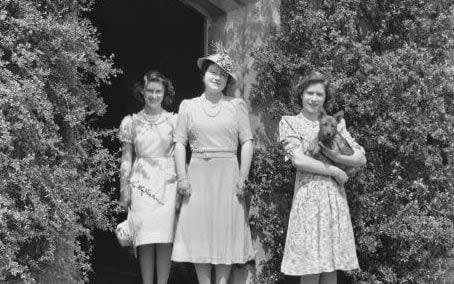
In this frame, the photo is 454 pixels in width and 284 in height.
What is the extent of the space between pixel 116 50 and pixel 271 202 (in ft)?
10.8

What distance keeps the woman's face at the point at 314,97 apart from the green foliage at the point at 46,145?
4.65 feet

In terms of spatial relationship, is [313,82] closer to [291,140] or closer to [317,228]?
[291,140]

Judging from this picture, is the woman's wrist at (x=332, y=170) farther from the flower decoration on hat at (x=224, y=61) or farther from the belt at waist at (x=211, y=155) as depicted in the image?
the flower decoration on hat at (x=224, y=61)

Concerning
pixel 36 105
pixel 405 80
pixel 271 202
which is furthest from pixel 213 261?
pixel 405 80

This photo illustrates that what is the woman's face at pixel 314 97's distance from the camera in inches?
181

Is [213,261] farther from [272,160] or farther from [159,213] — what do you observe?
[272,160]

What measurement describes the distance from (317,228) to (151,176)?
1.29 metres

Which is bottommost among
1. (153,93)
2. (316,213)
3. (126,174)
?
(316,213)

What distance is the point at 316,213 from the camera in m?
4.40

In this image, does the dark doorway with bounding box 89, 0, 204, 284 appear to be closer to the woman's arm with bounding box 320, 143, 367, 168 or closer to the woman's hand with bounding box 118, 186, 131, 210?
the woman's hand with bounding box 118, 186, 131, 210

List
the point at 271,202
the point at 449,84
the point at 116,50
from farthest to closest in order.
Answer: the point at 116,50
the point at 449,84
the point at 271,202

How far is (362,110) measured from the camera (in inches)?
209

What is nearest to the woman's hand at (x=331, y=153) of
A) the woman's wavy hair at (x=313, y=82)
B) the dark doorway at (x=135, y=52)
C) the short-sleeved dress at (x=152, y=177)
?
the woman's wavy hair at (x=313, y=82)

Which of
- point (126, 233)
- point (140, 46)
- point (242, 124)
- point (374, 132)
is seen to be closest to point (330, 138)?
point (242, 124)
